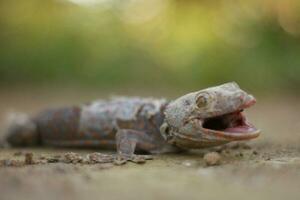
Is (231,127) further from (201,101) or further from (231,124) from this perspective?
(201,101)

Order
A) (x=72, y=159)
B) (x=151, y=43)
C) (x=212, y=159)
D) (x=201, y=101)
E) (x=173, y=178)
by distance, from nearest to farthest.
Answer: (x=173, y=178) < (x=212, y=159) < (x=72, y=159) < (x=201, y=101) < (x=151, y=43)

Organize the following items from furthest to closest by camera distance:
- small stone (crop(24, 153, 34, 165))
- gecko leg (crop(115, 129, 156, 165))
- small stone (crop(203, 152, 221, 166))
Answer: gecko leg (crop(115, 129, 156, 165)), small stone (crop(24, 153, 34, 165)), small stone (crop(203, 152, 221, 166))

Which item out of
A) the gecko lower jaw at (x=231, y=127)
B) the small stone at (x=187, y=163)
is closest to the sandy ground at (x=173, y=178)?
the small stone at (x=187, y=163)

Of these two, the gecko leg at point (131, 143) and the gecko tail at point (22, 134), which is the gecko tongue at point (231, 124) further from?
the gecko tail at point (22, 134)

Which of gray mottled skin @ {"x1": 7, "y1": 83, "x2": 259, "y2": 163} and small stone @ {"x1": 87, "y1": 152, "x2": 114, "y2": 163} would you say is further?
gray mottled skin @ {"x1": 7, "y1": 83, "x2": 259, "y2": 163}

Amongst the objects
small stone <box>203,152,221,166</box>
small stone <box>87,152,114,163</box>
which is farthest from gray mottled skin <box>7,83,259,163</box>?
small stone <box>203,152,221,166</box>

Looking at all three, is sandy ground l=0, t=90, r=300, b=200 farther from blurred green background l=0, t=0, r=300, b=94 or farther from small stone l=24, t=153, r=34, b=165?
blurred green background l=0, t=0, r=300, b=94

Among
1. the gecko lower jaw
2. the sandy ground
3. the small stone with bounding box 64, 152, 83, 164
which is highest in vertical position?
the gecko lower jaw

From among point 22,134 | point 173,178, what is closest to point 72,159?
point 173,178
